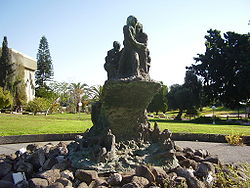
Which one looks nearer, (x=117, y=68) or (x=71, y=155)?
(x=71, y=155)

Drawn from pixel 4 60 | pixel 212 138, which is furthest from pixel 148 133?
pixel 4 60

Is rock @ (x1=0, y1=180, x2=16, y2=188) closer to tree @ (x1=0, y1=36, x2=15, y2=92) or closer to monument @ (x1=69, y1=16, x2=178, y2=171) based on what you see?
monument @ (x1=69, y1=16, x2=178, y2=171)

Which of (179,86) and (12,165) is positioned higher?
(179,86)

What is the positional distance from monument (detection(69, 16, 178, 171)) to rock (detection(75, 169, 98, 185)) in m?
0.29

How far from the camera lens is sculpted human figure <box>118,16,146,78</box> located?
5723mm

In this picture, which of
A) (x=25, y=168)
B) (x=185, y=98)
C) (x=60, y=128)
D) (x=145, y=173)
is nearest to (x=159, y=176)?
(x=145, y=173)

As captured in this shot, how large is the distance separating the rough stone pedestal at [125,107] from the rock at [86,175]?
1296 mm

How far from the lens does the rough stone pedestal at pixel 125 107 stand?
543 cm

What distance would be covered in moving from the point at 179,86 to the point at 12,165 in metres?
30.2

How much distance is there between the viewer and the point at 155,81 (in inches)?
221

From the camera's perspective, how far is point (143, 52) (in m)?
5.99

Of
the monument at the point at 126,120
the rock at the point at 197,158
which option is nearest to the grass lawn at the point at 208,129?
the rock at the point at 197,158

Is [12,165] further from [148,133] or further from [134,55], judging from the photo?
[134,55]

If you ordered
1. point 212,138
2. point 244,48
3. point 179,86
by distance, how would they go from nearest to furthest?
point 212,138
point 244,48
point 179,86
